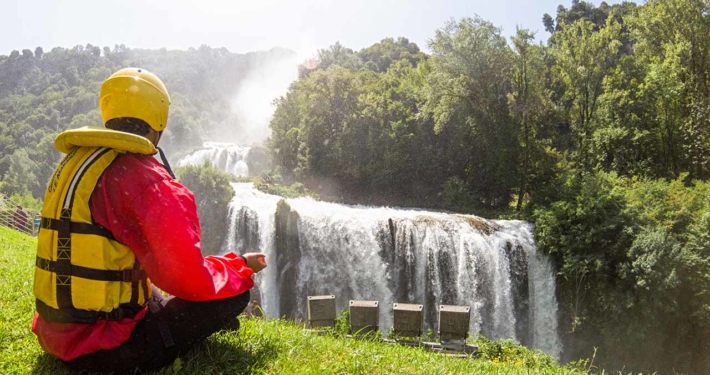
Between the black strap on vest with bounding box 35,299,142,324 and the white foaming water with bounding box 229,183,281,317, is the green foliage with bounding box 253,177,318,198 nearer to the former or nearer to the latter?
the white foaming water with bounding box 229,183,281,317

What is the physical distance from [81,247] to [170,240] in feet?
1.52

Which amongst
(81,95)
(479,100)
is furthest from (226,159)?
(81,95)

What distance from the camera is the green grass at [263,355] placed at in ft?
8.71

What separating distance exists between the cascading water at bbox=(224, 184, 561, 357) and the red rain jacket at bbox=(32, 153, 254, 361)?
14.3 m

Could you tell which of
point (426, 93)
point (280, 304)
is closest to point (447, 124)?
point (426, 93)

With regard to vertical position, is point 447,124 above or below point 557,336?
above

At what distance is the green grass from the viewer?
2.65 m

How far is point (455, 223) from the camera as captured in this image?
1722 cm

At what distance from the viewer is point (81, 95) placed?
7669 centimetres

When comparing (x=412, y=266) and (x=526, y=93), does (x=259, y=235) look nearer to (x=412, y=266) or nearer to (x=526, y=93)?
(x=412, y=266)

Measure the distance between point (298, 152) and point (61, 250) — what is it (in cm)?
2837

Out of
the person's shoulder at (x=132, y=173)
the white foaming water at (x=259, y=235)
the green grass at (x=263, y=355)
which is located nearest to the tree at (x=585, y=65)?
the white foaming water at (x=259, y=235)

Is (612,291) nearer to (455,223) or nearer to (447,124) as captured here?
(455,223)

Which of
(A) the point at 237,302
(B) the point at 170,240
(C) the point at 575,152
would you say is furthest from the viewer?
(C) the point at 575,152
